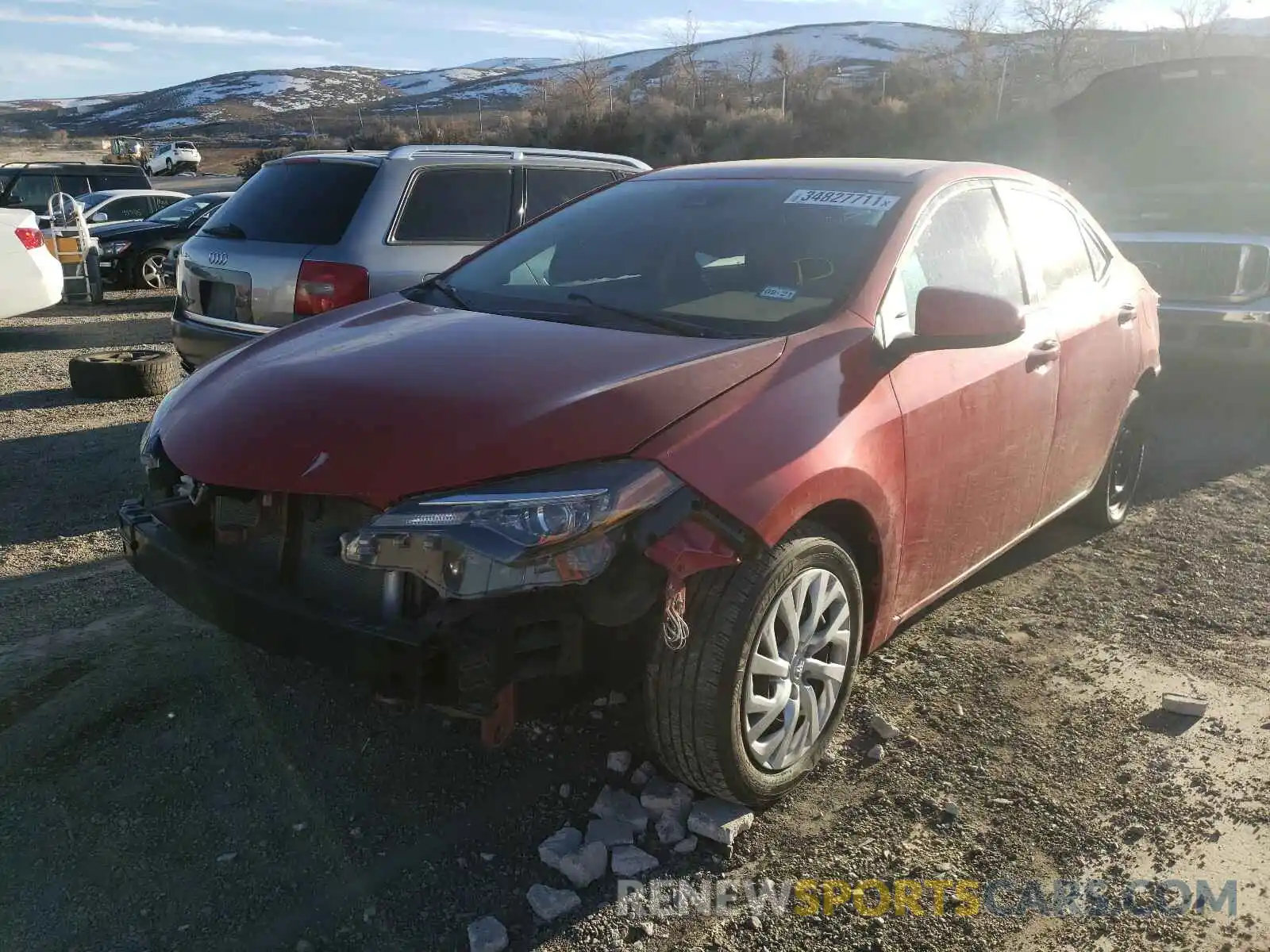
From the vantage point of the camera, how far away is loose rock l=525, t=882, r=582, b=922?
237 cm

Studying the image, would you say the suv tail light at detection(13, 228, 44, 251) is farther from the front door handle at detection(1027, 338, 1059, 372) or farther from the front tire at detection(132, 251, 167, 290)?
the front door handle at detection(1027, 338, 1059, 372)

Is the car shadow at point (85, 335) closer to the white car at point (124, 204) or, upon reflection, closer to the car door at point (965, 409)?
the white car at point (124, 204)

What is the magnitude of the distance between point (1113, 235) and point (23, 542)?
7151 mm

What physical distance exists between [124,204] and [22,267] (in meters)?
7.43

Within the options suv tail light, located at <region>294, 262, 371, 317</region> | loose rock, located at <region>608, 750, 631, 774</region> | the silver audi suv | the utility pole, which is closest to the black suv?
the silver audi suv

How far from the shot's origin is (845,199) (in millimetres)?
3449

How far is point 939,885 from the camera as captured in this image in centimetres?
252

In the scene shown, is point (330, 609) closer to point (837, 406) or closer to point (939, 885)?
point (837, 406)

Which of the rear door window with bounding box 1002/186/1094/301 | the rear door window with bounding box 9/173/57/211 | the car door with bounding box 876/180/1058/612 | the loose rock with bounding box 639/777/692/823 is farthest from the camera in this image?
→ the rear door window with bounding box 9/173/57/211

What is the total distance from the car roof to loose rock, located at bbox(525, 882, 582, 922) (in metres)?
2.52

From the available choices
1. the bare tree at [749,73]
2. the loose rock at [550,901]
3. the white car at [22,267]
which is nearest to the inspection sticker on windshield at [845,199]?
the loose rock at [550,901]

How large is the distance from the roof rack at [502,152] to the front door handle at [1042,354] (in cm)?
282

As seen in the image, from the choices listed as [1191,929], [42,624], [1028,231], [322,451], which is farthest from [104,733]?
[1028,231]

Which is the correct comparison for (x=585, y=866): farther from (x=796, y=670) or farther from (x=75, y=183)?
(x=75, y=183)
